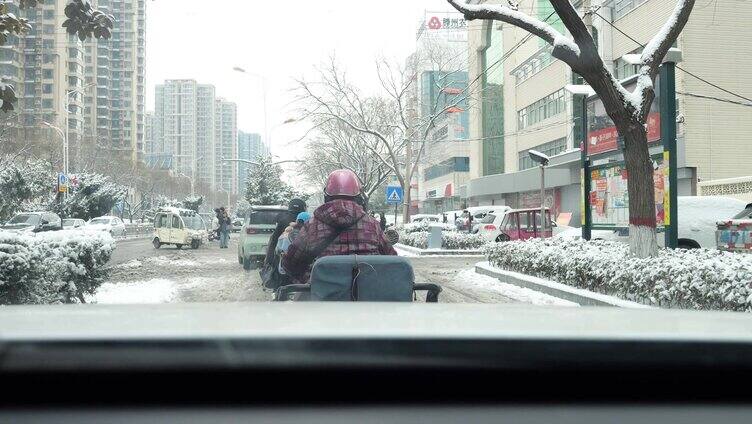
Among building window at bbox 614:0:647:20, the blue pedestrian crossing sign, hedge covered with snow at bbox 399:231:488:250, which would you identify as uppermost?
building window at bbox 614:0:647:20

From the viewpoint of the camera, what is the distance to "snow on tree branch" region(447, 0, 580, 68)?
10.9 metres

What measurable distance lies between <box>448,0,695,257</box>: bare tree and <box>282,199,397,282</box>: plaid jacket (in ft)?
24.6

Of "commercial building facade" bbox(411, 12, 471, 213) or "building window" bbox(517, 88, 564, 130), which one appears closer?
"commercial building facade" bbox(411, 12, 471, 213)

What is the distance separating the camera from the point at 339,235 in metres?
Answer: 4.38

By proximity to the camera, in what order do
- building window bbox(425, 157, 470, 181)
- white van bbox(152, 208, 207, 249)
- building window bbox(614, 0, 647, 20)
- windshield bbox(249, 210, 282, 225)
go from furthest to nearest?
building window bbox(425, 157, 470, 181)
building window bbox(614, 0, 647, 20)
white van bbox(152, 208, 207, 249)
windshield bbox(249, 210, 282, 225)

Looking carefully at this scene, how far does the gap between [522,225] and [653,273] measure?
15.7 m

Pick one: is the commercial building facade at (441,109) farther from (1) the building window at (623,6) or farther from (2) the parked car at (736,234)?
(2) the parked car at (736,234)

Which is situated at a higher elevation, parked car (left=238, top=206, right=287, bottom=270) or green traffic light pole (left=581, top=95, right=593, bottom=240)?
green traffic light pole (left=581, top=95, right=593, bottom=240)

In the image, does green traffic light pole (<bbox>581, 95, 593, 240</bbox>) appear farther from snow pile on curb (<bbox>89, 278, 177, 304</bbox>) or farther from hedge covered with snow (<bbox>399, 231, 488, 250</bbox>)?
hedge covered with snow (<bbox>399, 231, 488, 250</bbox>)

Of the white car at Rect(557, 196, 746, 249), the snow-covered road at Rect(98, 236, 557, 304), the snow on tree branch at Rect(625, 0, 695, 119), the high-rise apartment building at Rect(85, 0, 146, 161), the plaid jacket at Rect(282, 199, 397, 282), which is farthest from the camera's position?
the high-rise apartment building at Rect(85, 0, 146, 161)

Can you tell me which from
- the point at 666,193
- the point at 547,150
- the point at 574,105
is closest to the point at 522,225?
the point at 666,193

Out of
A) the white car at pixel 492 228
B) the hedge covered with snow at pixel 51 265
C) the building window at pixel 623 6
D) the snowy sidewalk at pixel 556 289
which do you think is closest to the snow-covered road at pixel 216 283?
the snowy sidewalk at pixel 556 289

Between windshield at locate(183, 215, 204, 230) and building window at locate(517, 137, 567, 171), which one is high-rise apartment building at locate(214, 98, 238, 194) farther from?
windshield at locate(183, 215, 204, 230)

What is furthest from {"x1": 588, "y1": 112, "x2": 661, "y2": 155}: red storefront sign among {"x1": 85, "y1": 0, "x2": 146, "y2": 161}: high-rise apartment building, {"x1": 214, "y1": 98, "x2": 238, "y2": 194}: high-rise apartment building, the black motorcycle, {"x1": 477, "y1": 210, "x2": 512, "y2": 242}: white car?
{"x1": 85, "y1": 0, "x2": 146, "y2": 161}: high-rise apartment building
